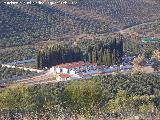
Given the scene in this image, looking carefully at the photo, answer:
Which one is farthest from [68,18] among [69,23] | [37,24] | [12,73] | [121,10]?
[12,73]

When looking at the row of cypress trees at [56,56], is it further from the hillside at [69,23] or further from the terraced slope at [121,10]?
the terraced slope at [121,10]

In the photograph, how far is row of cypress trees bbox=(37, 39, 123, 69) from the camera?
6156 centimetres

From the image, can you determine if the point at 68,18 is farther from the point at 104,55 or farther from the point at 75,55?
the point at 104,55

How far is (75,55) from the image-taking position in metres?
64.0

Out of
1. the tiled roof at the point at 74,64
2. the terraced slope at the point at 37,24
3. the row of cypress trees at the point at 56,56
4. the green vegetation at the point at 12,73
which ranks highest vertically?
the terraced slope at the point at 37,24

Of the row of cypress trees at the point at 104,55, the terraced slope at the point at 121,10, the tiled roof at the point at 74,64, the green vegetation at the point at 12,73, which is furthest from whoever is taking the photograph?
the terraced slope at the point at 121,10

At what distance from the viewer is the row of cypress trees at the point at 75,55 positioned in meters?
61.6

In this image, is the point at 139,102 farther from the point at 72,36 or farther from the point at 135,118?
Result: the point at 72,36

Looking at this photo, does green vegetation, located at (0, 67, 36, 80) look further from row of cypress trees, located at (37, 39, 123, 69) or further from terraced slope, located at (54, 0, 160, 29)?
terraced slope, located at (54, 0, 160, 29)

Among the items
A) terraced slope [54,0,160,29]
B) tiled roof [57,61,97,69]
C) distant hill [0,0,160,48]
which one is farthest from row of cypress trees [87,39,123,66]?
terraced slope [54,0,160,29]

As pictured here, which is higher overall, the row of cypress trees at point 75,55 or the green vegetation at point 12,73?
the row of cypress trees at point 75,55

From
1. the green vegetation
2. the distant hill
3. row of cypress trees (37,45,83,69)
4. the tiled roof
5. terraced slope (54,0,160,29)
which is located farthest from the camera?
terraced slope (54,0,160,29)

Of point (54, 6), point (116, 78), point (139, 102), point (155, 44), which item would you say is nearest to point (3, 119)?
point (139, 102)

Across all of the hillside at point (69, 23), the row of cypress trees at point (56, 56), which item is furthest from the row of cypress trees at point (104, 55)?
the hillside at point (69, 23)
